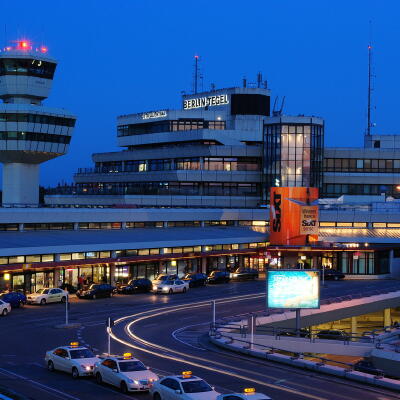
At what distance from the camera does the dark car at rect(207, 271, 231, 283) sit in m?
87.6

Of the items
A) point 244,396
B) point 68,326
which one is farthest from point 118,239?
point 244,396

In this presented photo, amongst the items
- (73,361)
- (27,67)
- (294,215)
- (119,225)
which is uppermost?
(27,67)

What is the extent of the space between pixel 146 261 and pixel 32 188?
27118mm

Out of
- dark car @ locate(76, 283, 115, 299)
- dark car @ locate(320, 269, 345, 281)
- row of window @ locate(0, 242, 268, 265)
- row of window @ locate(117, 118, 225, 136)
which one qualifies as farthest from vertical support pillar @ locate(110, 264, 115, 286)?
row of window @ locate(117, 118, 225, 136)

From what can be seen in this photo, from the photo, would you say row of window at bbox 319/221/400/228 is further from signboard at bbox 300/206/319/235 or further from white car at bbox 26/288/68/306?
white car at bbox 26/288/68/306

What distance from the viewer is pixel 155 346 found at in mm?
47875

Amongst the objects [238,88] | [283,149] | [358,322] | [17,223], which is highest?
[238,88]

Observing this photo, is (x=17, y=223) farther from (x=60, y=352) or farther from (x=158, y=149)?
(x=158, y=149)

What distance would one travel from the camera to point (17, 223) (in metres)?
81.3

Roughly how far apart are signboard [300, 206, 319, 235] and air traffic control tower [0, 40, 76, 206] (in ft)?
105

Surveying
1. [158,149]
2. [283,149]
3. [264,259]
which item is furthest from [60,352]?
[158,149]

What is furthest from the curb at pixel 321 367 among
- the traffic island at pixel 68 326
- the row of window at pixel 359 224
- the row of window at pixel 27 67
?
the row of window at pixel 27 67

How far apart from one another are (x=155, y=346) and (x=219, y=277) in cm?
4035

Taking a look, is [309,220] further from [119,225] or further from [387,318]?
[119,225]
